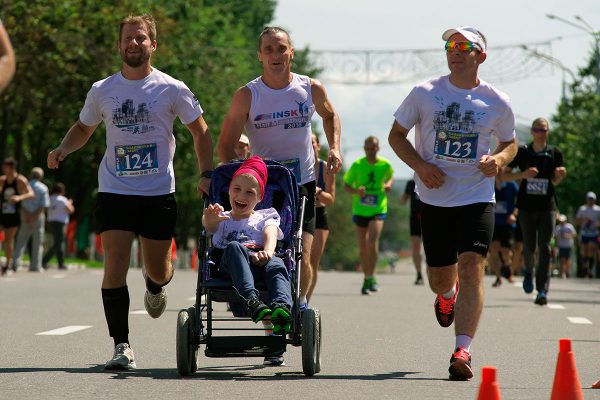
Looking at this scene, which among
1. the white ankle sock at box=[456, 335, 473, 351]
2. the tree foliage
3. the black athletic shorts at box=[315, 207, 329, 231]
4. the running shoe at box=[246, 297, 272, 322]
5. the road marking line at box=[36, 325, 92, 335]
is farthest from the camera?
the tree foliage

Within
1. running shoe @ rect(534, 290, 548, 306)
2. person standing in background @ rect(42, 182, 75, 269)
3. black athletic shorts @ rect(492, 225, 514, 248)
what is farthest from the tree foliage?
running shoe @ rect(534, 290, 548, 306)

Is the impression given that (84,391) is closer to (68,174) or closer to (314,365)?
(314,365)

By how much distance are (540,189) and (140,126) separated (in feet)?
27.9

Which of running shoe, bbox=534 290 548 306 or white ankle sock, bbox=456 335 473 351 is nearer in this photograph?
white ankle sock, bbox=456 335 473 351

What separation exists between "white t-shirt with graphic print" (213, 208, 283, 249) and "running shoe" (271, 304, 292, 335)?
0.71m

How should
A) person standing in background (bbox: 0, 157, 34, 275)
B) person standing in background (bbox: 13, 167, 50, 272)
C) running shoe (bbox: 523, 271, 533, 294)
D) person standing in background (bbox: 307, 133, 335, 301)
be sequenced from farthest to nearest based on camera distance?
person standing in background (bbox: 13, 167, 50, 272) → person standing in background (bbox: 0, 157, 34, 275) → running shoe (bbox: 523, 271, 533, 294) → person standing in background (bbox: 307, 133, 335, 301)

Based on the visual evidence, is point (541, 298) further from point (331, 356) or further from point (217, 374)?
point (217, 374)

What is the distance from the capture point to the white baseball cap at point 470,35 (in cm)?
997

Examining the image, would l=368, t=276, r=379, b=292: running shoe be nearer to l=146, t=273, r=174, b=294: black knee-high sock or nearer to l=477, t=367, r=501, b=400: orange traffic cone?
l=146, t=273, r=174, b=294: black knee-high sock

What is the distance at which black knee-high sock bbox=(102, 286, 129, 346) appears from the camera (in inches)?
397

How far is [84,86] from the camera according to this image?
4159cm

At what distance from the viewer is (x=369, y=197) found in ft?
69.5

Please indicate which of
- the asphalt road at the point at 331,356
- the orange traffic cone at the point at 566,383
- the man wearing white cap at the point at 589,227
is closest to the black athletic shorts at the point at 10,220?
the asphalt road at the point at 331,356

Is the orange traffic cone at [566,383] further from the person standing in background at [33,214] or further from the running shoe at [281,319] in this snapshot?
the person standing in background at [33,214]
